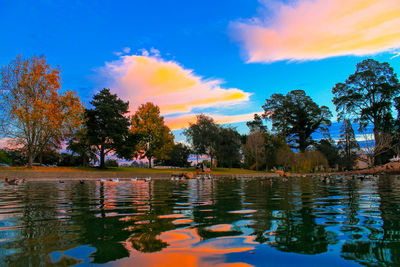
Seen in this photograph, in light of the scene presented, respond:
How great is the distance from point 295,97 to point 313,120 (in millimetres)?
8923

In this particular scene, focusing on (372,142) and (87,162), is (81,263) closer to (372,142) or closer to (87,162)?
(372,142)

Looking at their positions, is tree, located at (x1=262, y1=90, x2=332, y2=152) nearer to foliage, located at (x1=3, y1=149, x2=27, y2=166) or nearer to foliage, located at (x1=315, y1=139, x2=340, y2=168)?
foliage, located at (x1=315, y1=139, x2=340, y2=168)

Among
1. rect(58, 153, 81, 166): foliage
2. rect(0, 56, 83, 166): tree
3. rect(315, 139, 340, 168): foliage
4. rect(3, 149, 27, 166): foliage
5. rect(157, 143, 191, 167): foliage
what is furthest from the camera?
rect(157, 143, 191, 167): foliage

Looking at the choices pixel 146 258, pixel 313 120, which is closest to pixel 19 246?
pixel 146 258

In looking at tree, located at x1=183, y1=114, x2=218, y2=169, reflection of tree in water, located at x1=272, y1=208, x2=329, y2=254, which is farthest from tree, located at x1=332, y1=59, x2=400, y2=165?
reflection of tree in water, located at x1=272, y1=208, x2=329, y2=254

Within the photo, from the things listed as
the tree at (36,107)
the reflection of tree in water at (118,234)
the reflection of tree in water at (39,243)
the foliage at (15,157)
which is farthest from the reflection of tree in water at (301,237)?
the foliage at (15,157)

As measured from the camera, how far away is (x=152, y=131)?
192 feet

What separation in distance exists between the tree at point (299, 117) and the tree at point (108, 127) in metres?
50.7

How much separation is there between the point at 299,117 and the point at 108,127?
58230mm

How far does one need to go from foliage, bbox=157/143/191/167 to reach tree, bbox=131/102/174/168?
39.4 metres

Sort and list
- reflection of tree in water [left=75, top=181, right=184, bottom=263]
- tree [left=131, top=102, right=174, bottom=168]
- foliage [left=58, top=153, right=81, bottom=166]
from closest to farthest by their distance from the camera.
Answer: reflection of tree in water [left=75, top=181, right=184, bottom=263] < tree [left=131, top=102, right=174, bottom=168] < foliage [left=58, top=153, right=81, bottom=166]

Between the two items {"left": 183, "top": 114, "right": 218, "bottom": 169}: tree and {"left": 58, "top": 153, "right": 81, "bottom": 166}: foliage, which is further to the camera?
{"left": 58, "top": 153, "right": 81, "bottom": 166}: foliage

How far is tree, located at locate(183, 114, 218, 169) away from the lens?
63750 millimetres

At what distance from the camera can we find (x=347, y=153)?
7281 cm
